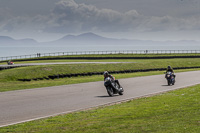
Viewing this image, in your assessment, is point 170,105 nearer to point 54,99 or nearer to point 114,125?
point 114,125

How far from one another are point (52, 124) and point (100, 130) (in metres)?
1.95

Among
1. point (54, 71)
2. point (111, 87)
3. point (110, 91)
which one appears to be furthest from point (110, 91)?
point (54, 71)

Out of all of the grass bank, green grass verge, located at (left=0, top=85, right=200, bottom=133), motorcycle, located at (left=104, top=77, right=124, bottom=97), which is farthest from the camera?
the grass bank

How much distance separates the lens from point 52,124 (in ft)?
34.1

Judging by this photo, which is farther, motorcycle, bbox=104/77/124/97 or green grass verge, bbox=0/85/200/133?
motorcycle, bbox=104/77/124/97

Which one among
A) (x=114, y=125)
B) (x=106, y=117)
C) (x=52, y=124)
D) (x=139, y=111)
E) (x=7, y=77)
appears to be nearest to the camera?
(x=114, y=125)

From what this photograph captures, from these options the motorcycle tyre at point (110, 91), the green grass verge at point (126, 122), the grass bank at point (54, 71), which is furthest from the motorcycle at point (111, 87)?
the grass bank at point (54, 71)

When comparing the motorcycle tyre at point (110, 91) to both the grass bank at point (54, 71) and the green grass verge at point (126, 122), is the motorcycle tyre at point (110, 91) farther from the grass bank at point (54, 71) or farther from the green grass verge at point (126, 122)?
the grass bank at point (54, 71)

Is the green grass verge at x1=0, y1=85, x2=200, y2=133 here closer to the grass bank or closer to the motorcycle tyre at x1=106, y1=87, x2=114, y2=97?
the motorcycle tyre at x1=106, y1=87, x2=114, y2=97

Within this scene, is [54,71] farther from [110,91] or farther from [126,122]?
[126,122]

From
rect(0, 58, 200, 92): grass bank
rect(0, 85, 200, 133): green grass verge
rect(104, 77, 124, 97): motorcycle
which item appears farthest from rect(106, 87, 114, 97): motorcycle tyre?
rect(0, 58, 200, 92): grass bank

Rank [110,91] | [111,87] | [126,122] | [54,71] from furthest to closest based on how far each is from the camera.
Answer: [54,71] < [111,87] < [110,91] < [126,122]

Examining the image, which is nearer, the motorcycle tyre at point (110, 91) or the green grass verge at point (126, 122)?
the green grass verge at point (126, 122)

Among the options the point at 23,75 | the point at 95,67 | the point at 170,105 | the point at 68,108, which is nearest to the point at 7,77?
the point at 23,75
